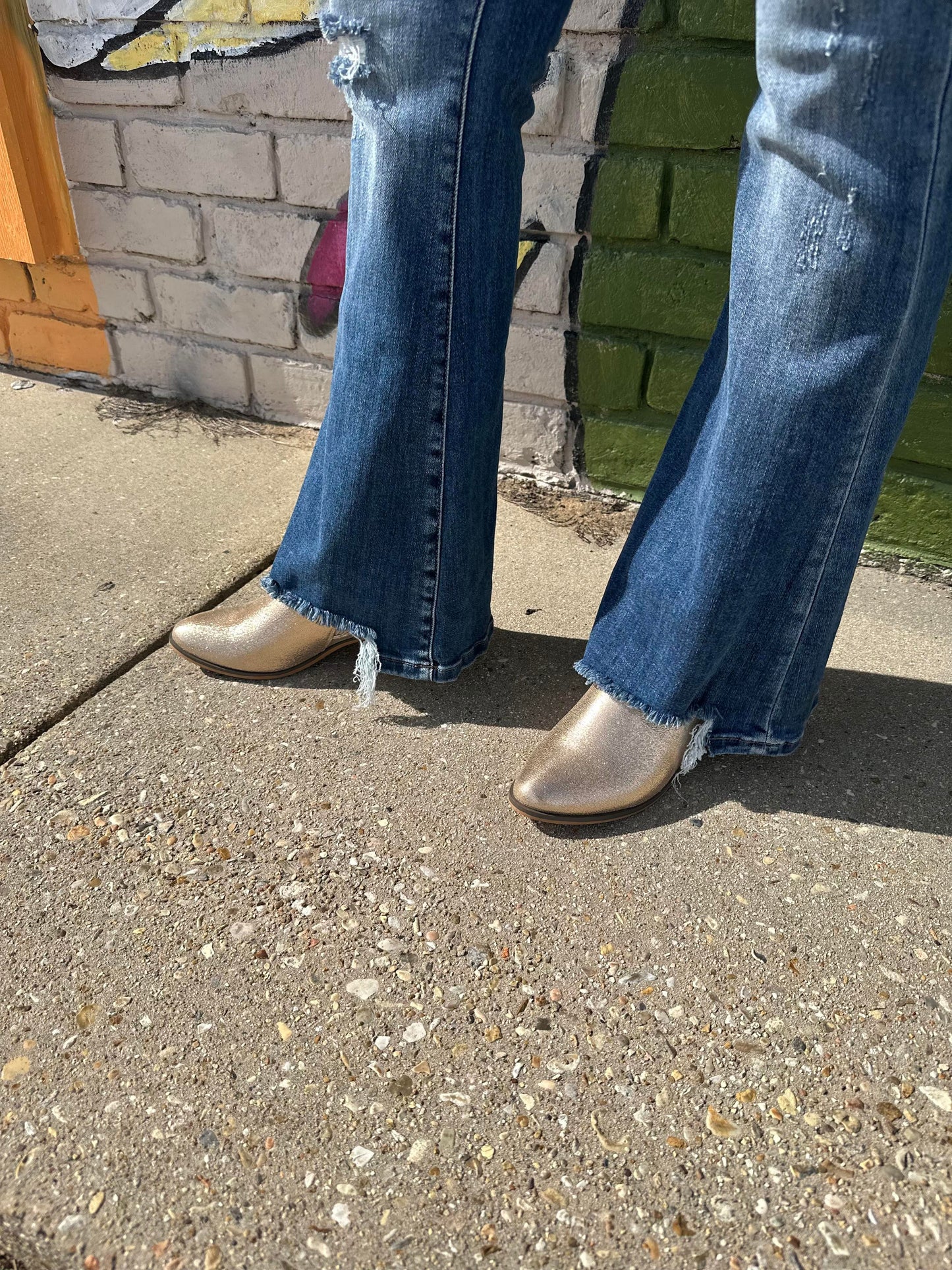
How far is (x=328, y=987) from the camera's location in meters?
0.96

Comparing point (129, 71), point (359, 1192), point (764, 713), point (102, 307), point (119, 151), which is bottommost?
point (359, 1192)

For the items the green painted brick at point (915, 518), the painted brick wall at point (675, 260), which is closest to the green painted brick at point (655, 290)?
the painted brick wall at point (675, 260)

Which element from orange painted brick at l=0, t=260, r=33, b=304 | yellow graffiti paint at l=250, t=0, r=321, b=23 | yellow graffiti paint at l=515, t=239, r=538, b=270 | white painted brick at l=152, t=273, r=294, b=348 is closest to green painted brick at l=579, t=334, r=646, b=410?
yellow graffiti paint at l=515, t=239, r=538, b=270

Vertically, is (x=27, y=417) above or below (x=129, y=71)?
below

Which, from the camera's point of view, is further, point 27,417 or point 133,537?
point 27,417

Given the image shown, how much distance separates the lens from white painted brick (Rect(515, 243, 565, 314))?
173cm

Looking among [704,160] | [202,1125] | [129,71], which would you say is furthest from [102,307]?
[202,1125]

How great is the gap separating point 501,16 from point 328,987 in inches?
40.6

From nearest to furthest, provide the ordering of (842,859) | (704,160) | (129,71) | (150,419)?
(842,859) → (704,160) → (129,71) → (150,419)

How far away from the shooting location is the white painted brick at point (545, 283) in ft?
5.67

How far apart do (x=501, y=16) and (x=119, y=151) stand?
55.4 inches

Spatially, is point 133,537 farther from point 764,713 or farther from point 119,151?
point 764,713

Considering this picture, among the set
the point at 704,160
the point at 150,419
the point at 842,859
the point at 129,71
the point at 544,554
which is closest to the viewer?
the point at 842,859

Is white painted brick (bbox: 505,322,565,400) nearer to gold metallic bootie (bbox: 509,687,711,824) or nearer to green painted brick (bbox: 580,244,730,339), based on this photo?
green painted brick (bbox: 580,244,730,339)
